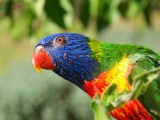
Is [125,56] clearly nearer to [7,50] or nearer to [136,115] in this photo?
[136,115]

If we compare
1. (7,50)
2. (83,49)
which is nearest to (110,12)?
(83,49)

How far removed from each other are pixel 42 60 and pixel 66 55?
13 cm

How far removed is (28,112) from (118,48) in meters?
4.18

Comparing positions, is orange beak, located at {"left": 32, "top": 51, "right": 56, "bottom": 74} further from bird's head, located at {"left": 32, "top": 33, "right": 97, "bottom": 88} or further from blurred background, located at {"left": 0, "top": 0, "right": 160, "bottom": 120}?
blurred background, located at {"left": 0, "top": 0, "right": 160, "bottom": 120}

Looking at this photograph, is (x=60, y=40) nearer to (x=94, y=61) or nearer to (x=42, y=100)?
(x=94, y=61)

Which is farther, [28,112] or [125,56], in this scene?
[28,112]

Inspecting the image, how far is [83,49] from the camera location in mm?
2479

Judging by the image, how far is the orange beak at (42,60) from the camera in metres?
2.42

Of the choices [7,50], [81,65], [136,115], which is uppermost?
[81,65]

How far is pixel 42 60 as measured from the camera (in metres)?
2.42

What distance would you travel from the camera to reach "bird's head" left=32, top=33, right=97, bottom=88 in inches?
95.3

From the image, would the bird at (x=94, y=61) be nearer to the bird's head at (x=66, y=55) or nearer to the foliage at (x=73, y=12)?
the bird's head at (x=66, y=55)

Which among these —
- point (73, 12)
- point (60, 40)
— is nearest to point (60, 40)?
point (60, 40)

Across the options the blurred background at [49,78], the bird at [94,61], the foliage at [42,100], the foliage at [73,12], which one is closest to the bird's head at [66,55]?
the bird at [94,61]
